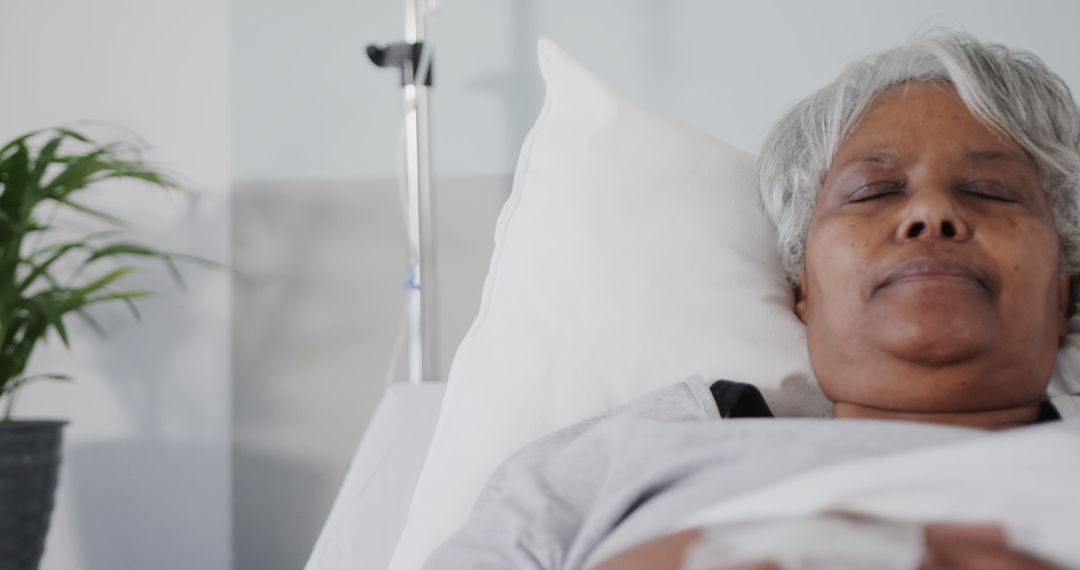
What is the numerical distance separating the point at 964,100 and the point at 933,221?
15cm

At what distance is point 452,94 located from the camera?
1.94m

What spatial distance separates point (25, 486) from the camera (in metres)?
1.62

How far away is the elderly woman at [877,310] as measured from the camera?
2.53 ft

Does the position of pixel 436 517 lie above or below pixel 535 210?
below

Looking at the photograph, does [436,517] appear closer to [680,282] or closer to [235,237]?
[680,282]

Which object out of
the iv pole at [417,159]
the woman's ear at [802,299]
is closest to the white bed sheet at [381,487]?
the iv pole at [417,159]

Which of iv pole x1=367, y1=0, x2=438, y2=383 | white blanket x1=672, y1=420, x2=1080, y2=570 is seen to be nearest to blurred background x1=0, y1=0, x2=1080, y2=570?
iv pole x1=367, y1=0, x2=438, y2=383

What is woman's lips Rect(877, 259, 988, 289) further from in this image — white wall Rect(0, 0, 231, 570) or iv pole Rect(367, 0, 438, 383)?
white wall Rect(0, 0, 231, 570)

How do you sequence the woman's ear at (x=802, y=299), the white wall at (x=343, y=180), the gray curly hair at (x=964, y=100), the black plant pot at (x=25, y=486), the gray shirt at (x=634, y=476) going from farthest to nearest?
the white wall at (x=343, y=180) < the black plant pot at (x=25, y=486) < the woman's ear at (x=802, y=299) < the gray curly hair at (x=964, y=100) < the gray shirt at (x=634, y=476)

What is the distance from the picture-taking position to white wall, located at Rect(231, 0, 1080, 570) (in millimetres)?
1891

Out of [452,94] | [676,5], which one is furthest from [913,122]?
[452,94]

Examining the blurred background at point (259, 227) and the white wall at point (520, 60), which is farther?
the blurred background at point (259, 227)

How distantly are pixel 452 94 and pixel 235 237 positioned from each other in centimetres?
52

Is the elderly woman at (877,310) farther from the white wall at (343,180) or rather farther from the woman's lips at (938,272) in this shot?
the white wall at (343,180)
